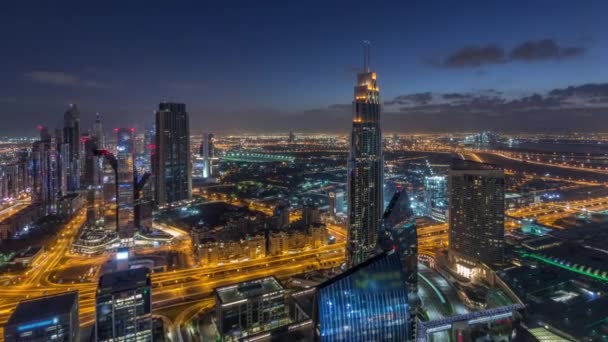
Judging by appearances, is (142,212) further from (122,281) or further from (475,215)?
(475,215)

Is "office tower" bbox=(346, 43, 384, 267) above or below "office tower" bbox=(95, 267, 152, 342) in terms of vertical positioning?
above

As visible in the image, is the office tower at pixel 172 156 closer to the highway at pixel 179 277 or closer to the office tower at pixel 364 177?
the highway at pixel 179 277

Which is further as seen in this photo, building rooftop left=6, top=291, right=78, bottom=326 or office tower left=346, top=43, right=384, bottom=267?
office tower left=346, top=43, right=384, bottom=267

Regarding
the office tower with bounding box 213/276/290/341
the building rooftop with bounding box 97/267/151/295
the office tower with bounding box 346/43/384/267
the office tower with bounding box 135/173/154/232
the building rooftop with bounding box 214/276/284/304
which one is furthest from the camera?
the office tower with bounding box 135/173/154/232

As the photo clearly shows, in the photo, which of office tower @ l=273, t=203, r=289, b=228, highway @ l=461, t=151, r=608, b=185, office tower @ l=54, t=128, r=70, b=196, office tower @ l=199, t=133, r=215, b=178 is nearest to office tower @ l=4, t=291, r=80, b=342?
office tower @ l=273, t=203, r=289, b=228

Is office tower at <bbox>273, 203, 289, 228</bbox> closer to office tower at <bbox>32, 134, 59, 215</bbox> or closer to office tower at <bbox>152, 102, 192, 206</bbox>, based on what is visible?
office tower at <bbox>152, 102, 192, 206</bbox>

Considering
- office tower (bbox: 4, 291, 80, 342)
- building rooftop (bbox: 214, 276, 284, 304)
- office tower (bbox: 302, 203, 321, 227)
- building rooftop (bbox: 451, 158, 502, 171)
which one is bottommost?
building rooftop (bbox: 214, 276, 284, 304)

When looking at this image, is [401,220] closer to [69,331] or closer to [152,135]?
[69,331]
